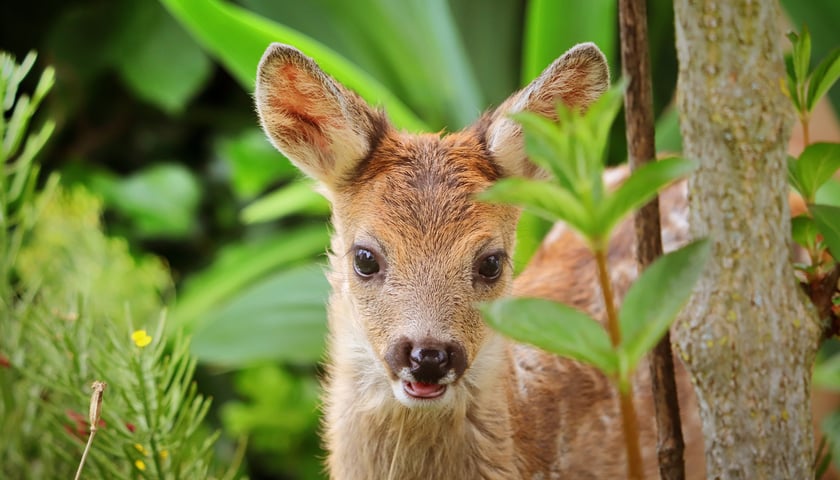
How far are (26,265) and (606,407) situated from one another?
69 cm

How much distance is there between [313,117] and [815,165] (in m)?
0.42

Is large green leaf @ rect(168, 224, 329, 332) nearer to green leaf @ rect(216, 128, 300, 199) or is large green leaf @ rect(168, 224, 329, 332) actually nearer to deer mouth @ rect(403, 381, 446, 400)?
green leaf @ rect(216, 128, 300, 199)

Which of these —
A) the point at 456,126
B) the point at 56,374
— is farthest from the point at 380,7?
the point at 56,374

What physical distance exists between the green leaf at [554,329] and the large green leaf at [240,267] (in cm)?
116

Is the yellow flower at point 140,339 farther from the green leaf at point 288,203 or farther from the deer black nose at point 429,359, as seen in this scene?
the green leaf at point 288,203

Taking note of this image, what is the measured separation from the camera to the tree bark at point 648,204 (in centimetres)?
68

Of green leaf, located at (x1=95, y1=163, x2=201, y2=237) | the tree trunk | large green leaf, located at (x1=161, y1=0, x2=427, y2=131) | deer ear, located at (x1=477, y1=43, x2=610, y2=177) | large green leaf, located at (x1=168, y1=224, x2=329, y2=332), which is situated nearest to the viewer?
the tree trunk

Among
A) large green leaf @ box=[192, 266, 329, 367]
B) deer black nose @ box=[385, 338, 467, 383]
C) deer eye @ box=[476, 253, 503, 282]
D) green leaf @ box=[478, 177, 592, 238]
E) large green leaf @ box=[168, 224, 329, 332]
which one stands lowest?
large green leaf @ box=[168, 224, 329, 332]

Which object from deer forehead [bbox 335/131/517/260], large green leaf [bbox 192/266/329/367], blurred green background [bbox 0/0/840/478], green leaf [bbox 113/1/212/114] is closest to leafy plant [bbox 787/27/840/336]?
deer forehead [bbox 335/131/517/260]

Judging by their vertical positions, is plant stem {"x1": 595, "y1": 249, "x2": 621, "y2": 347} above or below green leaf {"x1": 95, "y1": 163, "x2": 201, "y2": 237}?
above

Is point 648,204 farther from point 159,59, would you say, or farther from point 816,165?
point 159,59

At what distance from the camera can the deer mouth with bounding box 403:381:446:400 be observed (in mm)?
811

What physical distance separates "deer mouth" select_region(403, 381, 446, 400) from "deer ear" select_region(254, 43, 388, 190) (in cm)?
23

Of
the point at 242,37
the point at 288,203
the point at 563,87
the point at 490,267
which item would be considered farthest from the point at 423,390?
the point at 288,203
